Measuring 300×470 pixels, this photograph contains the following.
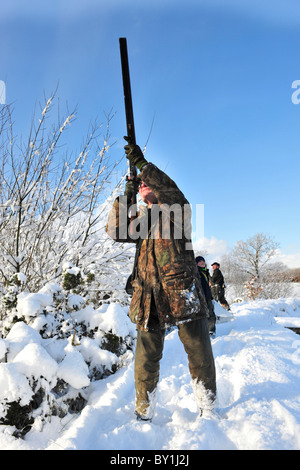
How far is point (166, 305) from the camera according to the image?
1971mm

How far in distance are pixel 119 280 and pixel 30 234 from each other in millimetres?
1867

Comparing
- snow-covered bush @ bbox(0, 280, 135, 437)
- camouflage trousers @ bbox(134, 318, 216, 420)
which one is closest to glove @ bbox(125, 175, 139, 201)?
camouflage trousers @ bbox(134, 318, 216, 420)

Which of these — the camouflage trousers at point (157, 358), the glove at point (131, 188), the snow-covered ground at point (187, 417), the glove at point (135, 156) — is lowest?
the snow-covered ground at point (187, 417)

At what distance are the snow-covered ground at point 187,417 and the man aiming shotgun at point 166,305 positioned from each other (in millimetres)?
203

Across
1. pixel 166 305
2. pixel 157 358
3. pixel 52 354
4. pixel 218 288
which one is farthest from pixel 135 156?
pixel 218 288

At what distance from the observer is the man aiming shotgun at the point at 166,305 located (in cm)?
194

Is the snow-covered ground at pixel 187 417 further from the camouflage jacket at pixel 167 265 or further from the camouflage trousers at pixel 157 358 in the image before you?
the camouflage jacket at pixel 167 265

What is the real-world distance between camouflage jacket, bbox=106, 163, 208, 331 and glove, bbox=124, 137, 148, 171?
0.13 metres

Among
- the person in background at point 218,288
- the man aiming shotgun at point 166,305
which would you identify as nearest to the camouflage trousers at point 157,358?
the man aiming shotgun at point 166,305

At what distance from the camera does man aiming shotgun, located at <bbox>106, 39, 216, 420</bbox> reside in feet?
6.35

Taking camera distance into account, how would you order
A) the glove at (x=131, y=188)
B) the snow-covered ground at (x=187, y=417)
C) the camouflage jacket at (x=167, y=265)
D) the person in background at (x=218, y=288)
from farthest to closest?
the person in background at (x=218, y=288) → the glove at (x=131, y=188) → the camouflage jacket at (x=167, y=265) → the snow-covered ground at (x=187, y=417)

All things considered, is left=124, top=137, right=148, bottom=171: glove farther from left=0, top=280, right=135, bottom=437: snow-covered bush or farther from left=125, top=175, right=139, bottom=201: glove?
left=0, top=280, right=135, bottom=437: snow-covered bush

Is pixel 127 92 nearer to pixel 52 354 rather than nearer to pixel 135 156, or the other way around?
pixel 135 156

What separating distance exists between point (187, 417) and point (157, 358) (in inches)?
18.7
